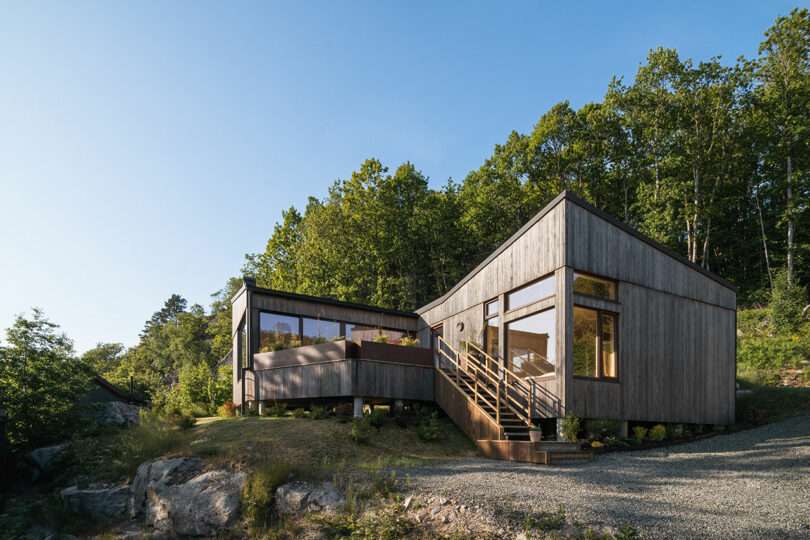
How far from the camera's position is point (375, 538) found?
7.37 m

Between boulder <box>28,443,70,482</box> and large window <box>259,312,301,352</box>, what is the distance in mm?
6183

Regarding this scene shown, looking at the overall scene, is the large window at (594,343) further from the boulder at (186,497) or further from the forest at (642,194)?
the forest at (642,194)

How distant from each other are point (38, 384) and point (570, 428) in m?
16.0

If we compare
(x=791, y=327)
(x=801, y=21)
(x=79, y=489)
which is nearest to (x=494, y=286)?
(x=79, y=489)

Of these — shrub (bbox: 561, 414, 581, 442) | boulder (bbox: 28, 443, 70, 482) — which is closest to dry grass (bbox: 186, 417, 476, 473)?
shrub (bbox: 561, 414, 581, 442)

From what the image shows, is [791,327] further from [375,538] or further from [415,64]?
[375,538]

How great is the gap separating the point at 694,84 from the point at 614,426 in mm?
22600

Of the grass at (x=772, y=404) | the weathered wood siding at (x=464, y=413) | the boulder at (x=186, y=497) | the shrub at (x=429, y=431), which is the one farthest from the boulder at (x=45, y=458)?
the grass at (x=772, y=404)

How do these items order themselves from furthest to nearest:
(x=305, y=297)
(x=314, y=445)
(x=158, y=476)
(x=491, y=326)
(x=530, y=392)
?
(x=305, y=297)
(x=491, y=326)
(x=530, y=392)
(x=314, y=445)
(x=158, y=476)

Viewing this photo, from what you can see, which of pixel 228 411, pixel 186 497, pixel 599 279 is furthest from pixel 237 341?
pixel 599 279

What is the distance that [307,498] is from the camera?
898cm

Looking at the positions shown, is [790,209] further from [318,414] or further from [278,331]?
[318,414]

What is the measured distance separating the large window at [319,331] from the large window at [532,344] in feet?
21.0

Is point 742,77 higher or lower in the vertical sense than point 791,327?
higher
